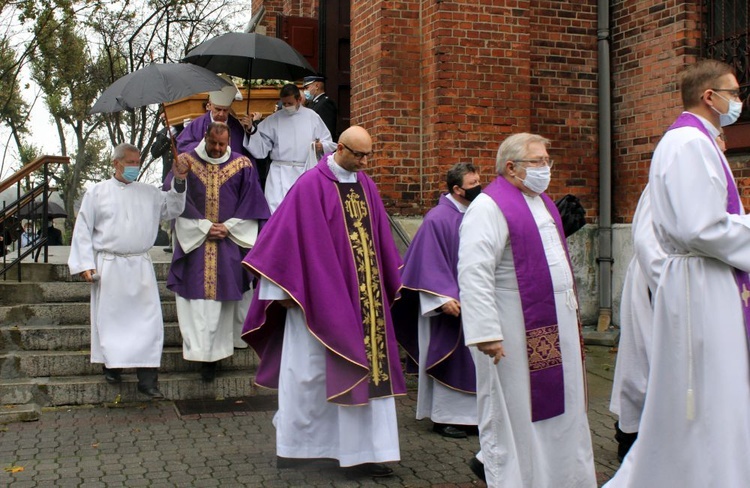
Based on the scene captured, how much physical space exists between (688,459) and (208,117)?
19.6ft

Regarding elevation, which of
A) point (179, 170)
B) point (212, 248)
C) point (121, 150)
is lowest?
point (212, 248)

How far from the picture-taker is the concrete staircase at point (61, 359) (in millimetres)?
7609

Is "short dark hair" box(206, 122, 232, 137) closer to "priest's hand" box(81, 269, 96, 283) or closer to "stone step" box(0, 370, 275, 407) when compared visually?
"priest's hand" box(81, 269, 96, 283)

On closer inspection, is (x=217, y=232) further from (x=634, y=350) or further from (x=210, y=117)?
(x=634, y=350)

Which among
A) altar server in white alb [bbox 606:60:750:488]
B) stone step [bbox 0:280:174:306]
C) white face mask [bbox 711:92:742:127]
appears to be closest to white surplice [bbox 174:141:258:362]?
stone step [bbox 0:280:174:306]

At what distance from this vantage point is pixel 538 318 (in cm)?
489

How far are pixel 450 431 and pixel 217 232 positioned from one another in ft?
8.84

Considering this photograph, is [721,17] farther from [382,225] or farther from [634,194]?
[382,225]

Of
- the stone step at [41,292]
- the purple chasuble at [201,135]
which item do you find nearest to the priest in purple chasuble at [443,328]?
the purple chasuble at [201,135]

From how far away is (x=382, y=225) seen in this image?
247 inches

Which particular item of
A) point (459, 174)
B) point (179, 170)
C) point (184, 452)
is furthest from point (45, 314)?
point (459, 174)

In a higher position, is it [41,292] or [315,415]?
[41,292]

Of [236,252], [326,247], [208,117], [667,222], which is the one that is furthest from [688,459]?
[208,117]

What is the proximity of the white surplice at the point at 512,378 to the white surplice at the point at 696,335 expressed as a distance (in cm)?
49
